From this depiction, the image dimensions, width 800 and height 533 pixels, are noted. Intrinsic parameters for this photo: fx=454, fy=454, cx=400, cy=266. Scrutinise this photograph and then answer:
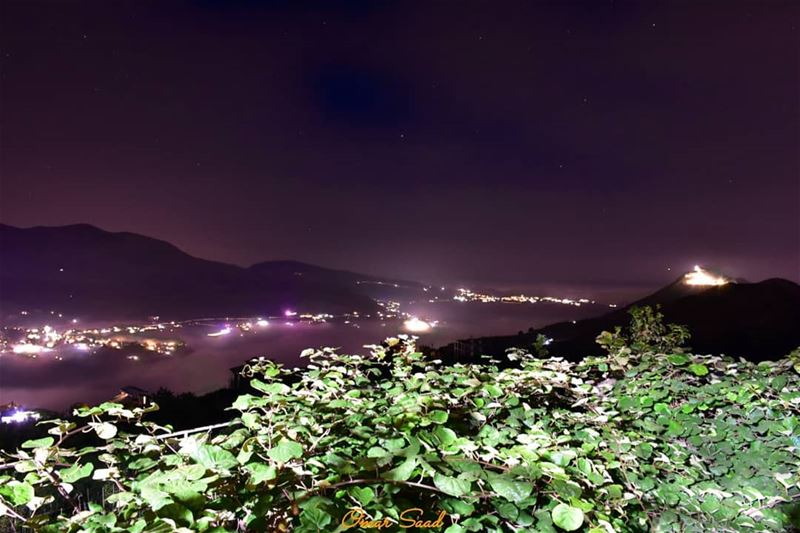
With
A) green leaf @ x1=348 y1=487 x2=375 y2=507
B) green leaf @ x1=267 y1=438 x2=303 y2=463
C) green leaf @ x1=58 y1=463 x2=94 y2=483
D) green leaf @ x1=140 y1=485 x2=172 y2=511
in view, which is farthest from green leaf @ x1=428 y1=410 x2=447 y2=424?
green leaf @ x1=58 y1=463 x2=94 y2=483

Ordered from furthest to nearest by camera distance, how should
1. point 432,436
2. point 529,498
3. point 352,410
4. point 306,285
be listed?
point 306,285, point 352,410, point 432,436, point 529,498

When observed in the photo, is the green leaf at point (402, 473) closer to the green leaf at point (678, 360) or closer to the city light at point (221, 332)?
the green leaf at point (678, 360)

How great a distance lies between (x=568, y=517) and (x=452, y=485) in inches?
13.2

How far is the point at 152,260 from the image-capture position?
118250 mm

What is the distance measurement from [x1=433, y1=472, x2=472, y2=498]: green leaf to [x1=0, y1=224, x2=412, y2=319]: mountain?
66.3 m

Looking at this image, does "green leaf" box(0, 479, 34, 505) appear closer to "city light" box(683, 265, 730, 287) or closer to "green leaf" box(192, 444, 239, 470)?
"green leaf" box(192, 444, 239, 470)

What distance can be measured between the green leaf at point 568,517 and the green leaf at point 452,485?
0.26 m

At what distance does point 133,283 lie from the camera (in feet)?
286

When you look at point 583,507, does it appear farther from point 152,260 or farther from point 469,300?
point 152,260

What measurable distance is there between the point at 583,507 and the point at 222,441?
126 cm

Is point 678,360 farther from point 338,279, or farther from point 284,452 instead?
point 338,279

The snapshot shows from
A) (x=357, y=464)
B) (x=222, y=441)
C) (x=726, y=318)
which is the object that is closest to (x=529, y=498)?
(x=357, y=464)

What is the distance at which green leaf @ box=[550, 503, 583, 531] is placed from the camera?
1269 mm

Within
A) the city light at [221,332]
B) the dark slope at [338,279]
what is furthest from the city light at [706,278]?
the dark slope at [338,279]
